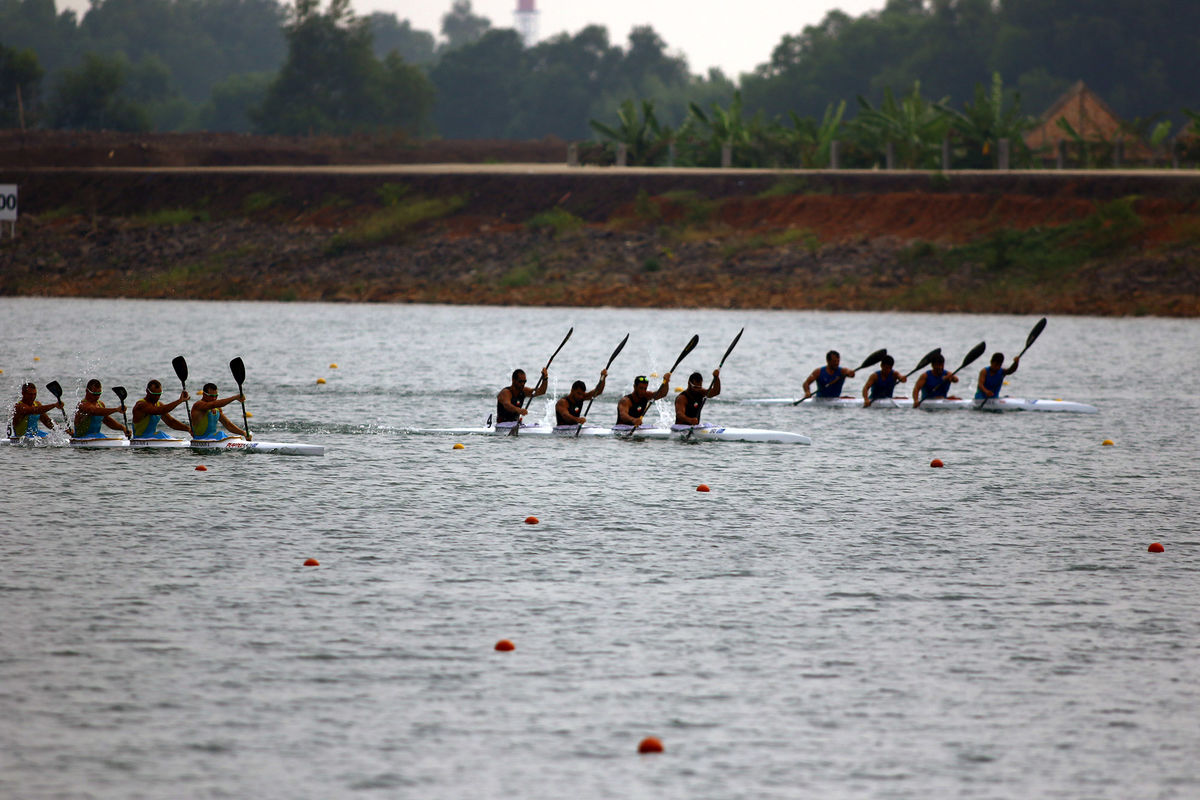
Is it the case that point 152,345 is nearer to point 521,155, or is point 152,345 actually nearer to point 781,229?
point 781,229

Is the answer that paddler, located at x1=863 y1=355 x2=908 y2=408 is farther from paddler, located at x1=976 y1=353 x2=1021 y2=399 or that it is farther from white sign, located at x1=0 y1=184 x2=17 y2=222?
white sign, located at x1=0 y1=184 x2=17 y2=222

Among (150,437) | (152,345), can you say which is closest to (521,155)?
(152,345)

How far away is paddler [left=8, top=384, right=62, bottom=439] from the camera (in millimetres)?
23703

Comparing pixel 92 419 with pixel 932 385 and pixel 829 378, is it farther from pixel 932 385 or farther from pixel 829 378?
pixel 932 385

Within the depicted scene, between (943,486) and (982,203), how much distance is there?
41655 mm

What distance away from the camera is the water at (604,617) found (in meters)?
10.2

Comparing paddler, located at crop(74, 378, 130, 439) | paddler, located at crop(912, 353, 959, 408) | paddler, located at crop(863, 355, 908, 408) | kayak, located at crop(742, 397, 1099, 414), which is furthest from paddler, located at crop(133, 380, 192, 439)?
paddler, located at crop(912, 353, 959, 408)

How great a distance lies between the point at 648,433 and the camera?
26719mm

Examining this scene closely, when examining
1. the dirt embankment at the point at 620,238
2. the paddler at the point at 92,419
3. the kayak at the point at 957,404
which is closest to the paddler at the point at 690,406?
the kayak at the point at 957,404

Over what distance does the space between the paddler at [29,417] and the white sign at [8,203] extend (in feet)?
155

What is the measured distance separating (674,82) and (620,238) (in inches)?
3760

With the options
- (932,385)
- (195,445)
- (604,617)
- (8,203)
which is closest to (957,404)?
(932,385)

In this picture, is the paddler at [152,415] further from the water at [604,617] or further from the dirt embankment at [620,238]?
the dirt embankment at [620,238]

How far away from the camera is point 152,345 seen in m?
43.7
